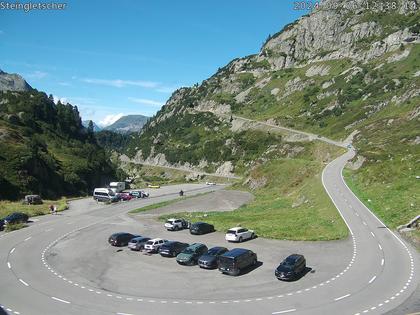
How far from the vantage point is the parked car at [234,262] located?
3769 centimetres

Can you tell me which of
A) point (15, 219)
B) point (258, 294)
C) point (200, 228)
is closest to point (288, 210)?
point (200, 228)

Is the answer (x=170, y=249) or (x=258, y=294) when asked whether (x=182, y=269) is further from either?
(x=258, y=294)

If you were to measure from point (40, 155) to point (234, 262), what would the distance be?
307 ft

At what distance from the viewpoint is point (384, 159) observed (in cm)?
7906

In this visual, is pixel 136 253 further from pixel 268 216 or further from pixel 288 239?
pixel 268 216

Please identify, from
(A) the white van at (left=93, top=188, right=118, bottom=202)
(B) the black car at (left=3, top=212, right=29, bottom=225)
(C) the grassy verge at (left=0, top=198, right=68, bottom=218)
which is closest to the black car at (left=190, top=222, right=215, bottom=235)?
(B) the black car at (left=3, top=212, right=29, bottom=225)

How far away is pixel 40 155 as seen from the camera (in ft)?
Answer: 383

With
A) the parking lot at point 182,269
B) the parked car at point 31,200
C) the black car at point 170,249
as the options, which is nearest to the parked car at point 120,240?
the parking lot at point 182,269

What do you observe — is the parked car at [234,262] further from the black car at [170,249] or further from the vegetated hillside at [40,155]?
the vegetated hillside at [40,155]

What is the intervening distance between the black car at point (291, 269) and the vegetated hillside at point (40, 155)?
77.6 metres

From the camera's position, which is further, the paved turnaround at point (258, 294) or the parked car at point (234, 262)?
the parked car at point (234, 262)

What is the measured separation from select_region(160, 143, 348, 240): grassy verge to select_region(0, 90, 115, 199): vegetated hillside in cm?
4695

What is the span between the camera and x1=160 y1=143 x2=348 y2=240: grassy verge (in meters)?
51.6

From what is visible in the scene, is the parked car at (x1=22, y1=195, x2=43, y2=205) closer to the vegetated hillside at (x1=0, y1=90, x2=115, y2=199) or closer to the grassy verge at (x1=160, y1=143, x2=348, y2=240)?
the vegetated hillside at (x1=0, y1=90, x2=115, y2=199)
